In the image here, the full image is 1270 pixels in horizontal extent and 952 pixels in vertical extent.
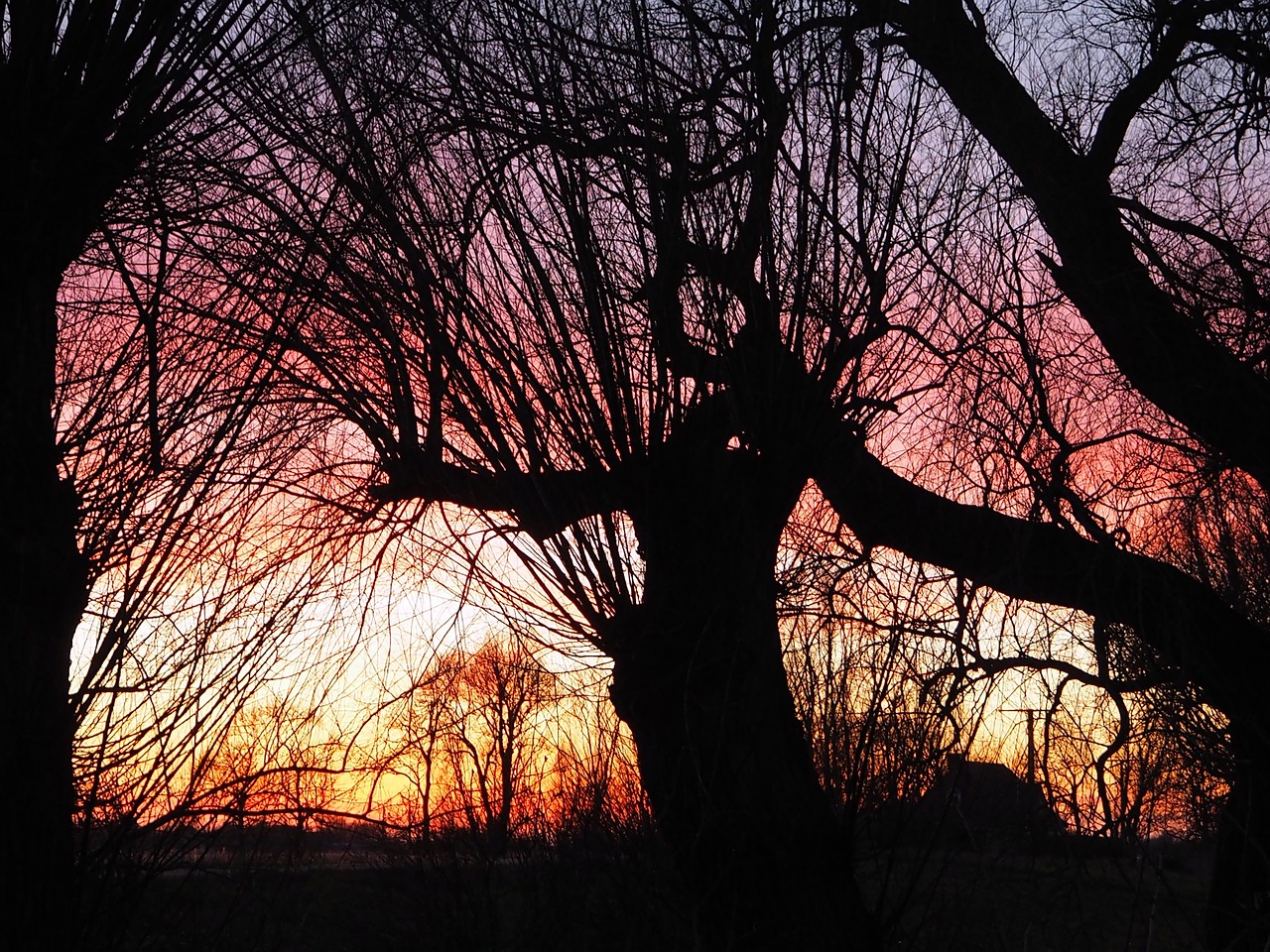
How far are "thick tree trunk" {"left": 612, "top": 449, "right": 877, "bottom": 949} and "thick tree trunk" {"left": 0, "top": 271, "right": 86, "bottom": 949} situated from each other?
70.5 inches

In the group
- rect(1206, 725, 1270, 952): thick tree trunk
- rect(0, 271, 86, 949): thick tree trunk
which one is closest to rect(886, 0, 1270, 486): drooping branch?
rect(1206, 725, 1270, 952): thick tree trunk

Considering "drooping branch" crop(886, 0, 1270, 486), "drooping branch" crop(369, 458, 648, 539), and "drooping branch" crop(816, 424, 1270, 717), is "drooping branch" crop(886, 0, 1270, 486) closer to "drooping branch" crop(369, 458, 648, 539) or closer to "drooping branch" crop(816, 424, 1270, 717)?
"drooping branch" crop(816, 424, 1270, 717)

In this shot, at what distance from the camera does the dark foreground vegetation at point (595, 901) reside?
3.88 meters

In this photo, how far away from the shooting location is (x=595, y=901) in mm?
13438

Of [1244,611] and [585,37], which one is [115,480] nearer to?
[585,37]

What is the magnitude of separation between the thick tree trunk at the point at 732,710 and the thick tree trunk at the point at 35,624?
70.5 inches

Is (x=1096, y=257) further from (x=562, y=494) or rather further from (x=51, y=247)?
(x=51, y=247)

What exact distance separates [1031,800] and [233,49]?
13.2ft

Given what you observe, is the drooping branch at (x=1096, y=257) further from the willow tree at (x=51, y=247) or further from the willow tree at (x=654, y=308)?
the willow tree at (x=51, y=247)

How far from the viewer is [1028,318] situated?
559 centimetres

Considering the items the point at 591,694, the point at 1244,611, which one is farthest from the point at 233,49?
the point at 1244,611

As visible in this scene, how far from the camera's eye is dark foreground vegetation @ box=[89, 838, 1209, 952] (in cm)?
388

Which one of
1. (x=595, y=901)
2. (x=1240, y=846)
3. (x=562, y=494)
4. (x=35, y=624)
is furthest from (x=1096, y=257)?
(x=595, y=901)

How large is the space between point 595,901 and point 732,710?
10038mm
